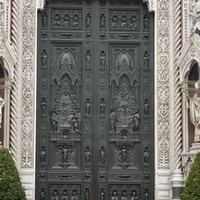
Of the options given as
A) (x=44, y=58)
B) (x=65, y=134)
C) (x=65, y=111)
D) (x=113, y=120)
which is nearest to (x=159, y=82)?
(x=113, y=120)

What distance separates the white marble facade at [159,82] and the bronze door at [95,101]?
27 centimetres

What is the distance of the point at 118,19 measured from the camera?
16.7 m

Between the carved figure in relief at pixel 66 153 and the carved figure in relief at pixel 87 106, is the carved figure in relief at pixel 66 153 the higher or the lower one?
the lower one

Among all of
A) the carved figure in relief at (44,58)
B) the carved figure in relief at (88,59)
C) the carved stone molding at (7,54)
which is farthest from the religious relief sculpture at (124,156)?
the carved stone molding at (7,54)

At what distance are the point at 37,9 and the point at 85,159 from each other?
3467 millimetres

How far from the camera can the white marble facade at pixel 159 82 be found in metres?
15.8

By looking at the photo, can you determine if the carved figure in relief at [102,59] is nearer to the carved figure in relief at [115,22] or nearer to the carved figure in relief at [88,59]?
the carved figure in relief at [88,59]

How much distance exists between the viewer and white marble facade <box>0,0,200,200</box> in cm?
1582

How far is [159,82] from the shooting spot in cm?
1625

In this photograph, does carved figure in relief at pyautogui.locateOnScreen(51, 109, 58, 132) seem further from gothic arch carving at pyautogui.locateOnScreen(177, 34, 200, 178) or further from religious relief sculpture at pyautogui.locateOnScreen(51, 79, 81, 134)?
gothic arch carving at pyautogui.locateOnScreen(177, 34, 200, 178)

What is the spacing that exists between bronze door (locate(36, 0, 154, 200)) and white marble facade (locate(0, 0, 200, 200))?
0.90 ft

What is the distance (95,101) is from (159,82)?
147cm

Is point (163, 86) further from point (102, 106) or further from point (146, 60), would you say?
point (102, 106)

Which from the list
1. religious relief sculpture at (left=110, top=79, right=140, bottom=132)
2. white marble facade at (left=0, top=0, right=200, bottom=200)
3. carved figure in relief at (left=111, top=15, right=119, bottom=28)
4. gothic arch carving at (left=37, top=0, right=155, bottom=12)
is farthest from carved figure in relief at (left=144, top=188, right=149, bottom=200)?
gothic arch carving at (left=37, top=0, right=155, bottom=12)
